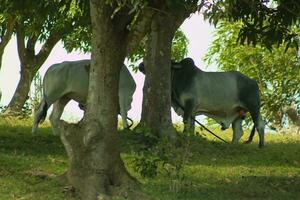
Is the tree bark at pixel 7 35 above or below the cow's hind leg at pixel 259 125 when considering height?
above

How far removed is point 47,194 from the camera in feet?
31.5

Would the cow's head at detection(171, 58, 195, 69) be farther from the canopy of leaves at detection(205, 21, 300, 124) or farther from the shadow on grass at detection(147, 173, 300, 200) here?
the canopy of leaves at detection(205, 21, 300, 124)

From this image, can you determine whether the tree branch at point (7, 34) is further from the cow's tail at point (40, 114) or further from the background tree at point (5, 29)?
the cow's tail at point (40, 114)

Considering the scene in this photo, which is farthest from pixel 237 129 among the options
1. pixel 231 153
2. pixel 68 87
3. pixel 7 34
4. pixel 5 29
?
pixel 5 29

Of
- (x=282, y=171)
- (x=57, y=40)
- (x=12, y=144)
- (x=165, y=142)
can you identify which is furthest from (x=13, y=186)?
(x=57, y=40)

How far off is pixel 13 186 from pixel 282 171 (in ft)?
15.5

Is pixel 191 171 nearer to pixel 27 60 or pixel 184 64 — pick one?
pixel 184 64

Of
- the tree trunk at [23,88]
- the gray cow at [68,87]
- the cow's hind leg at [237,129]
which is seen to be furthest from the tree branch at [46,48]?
the cow's hind leg at [237,129]

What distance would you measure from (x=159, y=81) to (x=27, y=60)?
11.2m

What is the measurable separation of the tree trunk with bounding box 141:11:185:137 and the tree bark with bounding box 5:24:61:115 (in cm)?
966

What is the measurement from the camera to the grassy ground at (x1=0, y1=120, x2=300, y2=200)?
10.2m

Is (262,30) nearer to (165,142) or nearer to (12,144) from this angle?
(165,142)

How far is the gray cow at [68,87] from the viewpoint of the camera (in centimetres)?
1483

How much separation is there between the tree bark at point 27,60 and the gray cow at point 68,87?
304 inches
